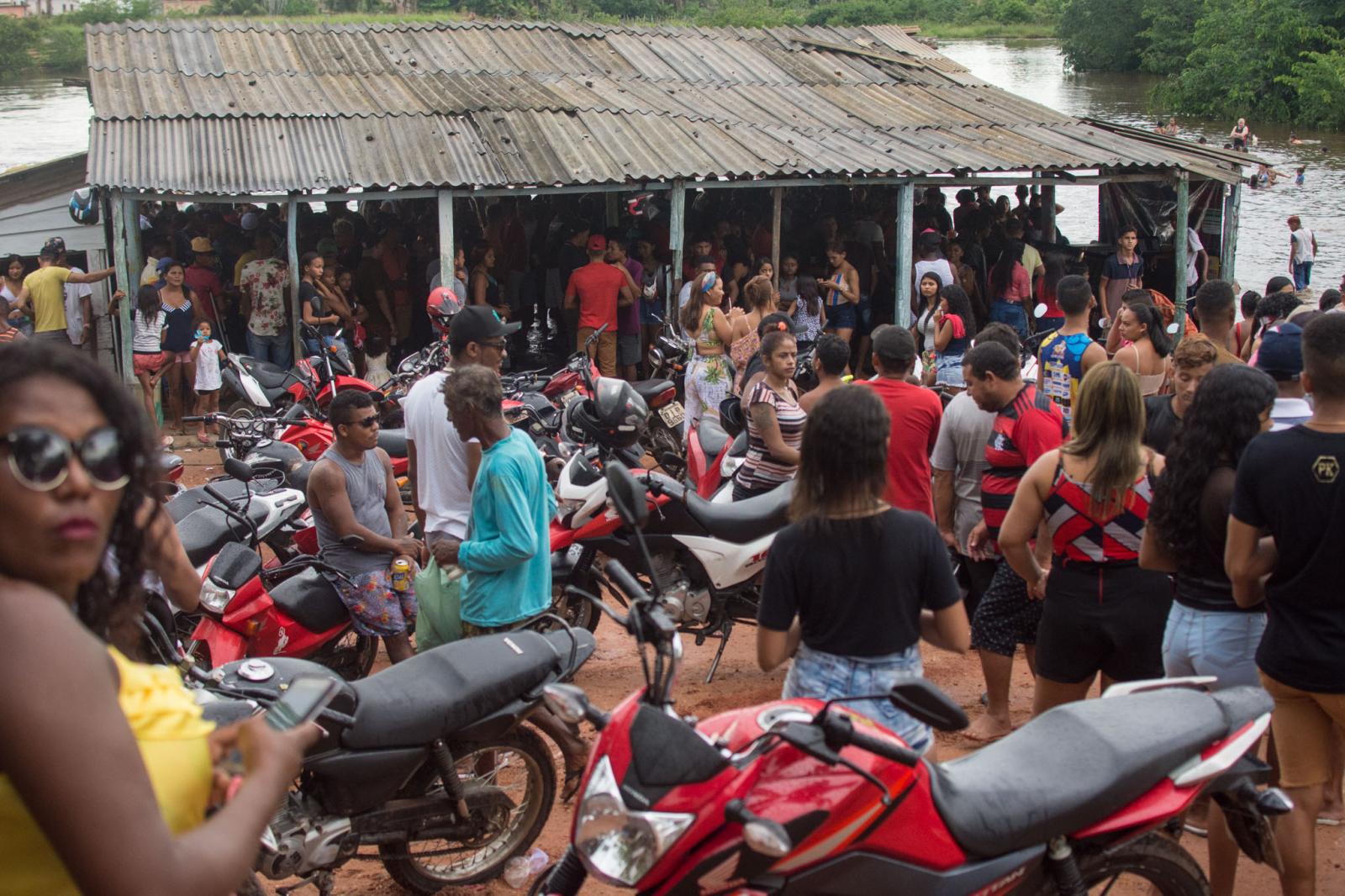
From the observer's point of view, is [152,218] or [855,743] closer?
[855,743]

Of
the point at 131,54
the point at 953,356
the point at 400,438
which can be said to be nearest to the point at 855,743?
the point at 400,438

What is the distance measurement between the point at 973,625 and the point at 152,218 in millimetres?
11769

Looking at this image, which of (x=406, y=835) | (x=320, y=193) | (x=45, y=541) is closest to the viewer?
(x=45, y=541)

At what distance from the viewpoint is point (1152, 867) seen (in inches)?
132

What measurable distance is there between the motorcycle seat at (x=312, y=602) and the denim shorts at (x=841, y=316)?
8508 mm

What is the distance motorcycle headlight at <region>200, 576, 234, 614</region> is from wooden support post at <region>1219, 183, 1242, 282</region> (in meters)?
11.9

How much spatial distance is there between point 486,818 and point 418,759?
470mm

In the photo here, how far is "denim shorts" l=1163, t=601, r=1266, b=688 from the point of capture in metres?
3.87

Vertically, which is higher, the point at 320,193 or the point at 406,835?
the point at 320,193

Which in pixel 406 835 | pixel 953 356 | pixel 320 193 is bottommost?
pixel 406 835

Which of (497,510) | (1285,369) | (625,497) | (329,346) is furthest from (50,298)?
(1285,369)

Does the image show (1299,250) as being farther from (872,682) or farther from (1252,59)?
(1252,59)

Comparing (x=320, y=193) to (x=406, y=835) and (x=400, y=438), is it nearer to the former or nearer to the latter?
(x=400, y=438)

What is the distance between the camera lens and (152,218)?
14031 millimetres
